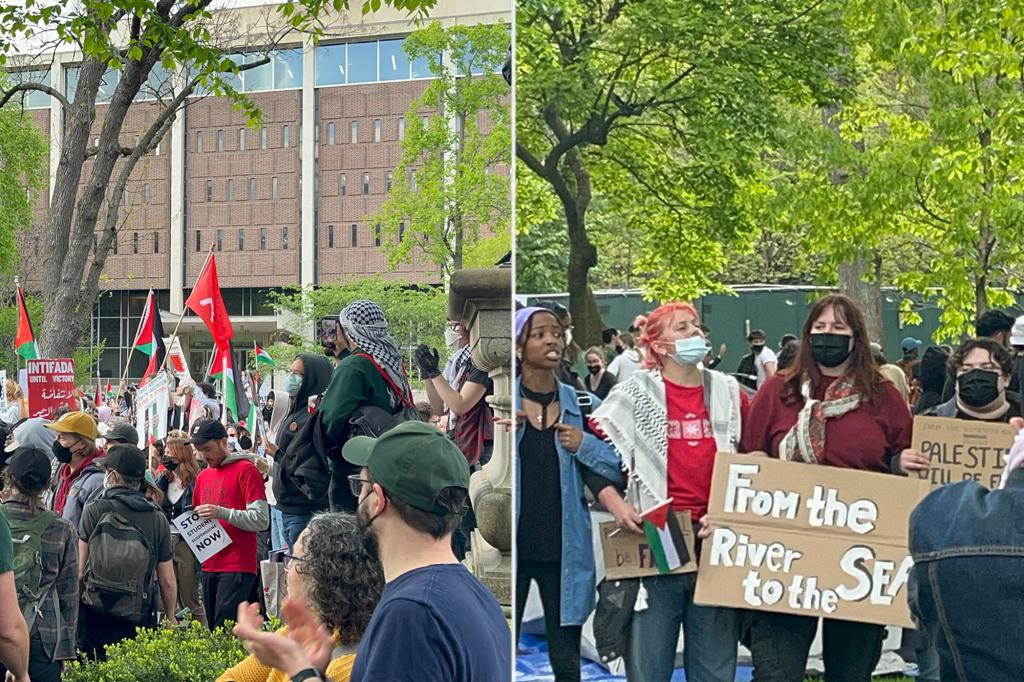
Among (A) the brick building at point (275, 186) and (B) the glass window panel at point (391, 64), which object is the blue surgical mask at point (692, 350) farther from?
(B) the glass window panel at point (391, 64)

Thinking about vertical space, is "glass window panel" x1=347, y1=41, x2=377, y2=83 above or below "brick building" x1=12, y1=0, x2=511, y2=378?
above

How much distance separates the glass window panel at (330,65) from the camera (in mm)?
64875

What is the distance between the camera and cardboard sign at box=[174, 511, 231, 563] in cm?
763

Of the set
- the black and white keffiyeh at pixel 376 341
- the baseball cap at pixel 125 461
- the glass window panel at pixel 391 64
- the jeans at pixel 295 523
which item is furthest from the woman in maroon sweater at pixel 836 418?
the glass window panel at pixel 391 64

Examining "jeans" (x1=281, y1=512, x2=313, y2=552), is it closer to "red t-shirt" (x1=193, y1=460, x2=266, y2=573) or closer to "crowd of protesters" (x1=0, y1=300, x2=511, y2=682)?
"crowd of protesters" (x1=0, y1=300, x2=511, y2=682)

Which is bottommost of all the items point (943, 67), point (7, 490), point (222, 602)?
point (222, 602)

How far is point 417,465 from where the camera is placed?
290cm

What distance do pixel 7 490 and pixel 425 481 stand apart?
370 centimetres

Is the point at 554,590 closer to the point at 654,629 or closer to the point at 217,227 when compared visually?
the point at 654,629

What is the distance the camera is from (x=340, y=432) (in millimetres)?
5758

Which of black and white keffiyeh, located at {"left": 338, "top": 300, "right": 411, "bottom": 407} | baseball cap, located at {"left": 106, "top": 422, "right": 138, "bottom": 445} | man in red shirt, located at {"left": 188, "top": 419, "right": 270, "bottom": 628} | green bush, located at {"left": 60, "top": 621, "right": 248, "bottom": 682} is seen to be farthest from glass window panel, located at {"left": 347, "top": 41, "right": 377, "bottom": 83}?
black and white keffiyeh, located at {"left": 338, "top": 300, "right": 411, "bottom": 407}

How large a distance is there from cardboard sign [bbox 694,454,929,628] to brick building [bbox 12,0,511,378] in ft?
198

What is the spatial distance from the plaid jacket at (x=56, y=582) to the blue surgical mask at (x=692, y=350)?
4.07 metres

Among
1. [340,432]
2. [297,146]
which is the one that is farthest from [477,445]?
[297,146]
